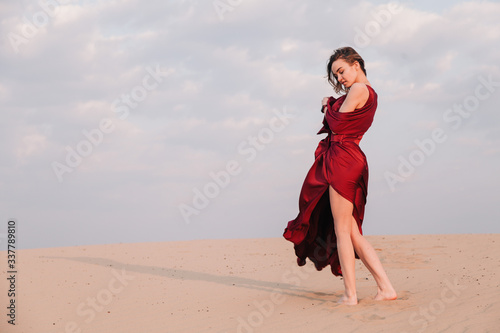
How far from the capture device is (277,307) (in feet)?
18.9

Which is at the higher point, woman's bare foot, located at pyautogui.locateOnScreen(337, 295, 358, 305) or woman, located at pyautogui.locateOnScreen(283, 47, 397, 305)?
woman, located at pyautogui.locateOnScreen(283, 47, 397, 305)

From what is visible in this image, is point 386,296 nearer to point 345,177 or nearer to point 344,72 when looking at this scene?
point 345,177

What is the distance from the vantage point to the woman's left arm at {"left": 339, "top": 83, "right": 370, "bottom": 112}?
5.33 meters

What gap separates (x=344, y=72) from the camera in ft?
18.2

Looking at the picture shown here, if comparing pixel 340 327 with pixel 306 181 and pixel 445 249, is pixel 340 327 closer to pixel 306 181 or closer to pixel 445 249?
pixel 306 181

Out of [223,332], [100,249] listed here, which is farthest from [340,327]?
[100,249]

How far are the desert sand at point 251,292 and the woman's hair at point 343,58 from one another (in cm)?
233

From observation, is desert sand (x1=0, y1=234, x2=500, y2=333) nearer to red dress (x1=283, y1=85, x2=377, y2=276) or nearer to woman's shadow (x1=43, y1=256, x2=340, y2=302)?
woman's shadow (x1=43, y1=256, x2=340, y2=302)

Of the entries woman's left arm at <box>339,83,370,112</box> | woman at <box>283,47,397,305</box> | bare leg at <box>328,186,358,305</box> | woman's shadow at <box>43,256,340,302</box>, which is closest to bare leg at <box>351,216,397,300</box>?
woman at <box>283,47,397,305</box>

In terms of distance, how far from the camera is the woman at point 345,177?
5.38 m

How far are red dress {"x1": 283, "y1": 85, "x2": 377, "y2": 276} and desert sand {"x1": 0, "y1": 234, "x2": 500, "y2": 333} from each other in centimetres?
85

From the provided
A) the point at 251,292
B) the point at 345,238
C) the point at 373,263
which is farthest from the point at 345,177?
the point at 251,292

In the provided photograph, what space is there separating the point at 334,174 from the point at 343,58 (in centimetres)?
125

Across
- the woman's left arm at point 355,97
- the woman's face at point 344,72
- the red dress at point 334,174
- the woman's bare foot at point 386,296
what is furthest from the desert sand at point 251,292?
the woman's face at point 344,72
